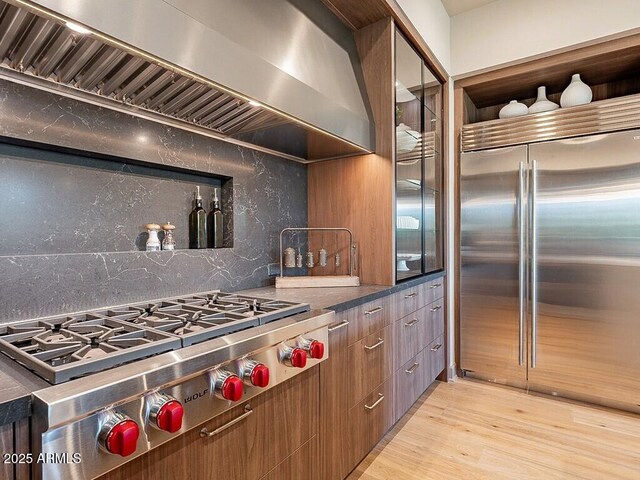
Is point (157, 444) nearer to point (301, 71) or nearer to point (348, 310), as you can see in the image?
point (348, 310)

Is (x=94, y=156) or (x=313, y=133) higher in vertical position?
(x=313, y=133)

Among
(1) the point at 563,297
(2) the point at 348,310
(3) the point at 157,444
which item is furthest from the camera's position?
(1) the point at 563,297

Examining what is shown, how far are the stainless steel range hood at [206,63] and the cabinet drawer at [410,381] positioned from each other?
51.2 inches

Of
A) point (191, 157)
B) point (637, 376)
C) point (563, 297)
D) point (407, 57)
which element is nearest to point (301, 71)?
point (191, 157)

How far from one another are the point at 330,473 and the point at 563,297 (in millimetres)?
1970

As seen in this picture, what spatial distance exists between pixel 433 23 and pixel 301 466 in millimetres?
2747

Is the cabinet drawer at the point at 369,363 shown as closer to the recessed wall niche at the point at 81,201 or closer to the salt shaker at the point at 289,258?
the salt shaker at the point at 289,258

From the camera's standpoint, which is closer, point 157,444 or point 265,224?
point 157,444

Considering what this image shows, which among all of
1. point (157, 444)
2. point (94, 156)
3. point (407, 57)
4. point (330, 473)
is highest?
point (407, 57)

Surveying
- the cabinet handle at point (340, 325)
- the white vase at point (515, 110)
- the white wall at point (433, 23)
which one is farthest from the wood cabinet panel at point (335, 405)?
the white vase at point (515, 110)

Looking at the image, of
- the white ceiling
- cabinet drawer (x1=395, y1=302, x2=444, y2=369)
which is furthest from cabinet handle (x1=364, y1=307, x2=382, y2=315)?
the white ceiling

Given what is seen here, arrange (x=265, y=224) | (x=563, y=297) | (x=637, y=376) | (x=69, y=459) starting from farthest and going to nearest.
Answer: (x=563, y=297) < (x=637, y=376) < (x=265, y=224) < (x=69, y=459)

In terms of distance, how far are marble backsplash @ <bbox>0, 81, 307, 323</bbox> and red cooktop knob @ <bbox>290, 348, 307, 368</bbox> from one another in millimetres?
730

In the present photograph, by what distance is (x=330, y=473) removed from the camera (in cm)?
141
